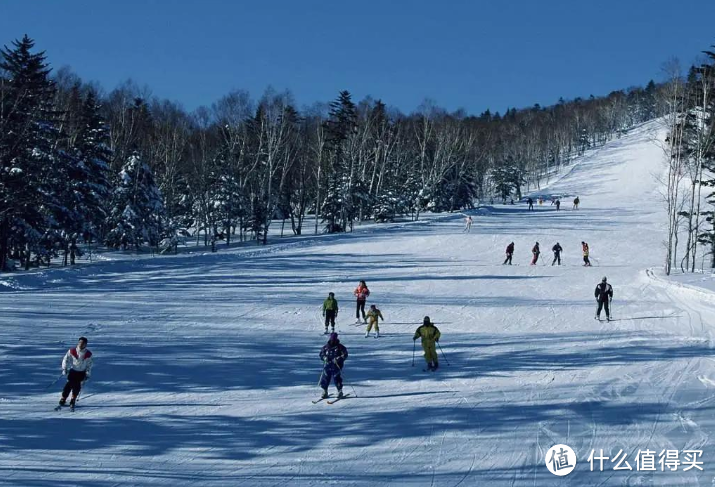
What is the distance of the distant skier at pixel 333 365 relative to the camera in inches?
471

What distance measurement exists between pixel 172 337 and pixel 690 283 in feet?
70.1

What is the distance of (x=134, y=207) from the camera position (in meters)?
40.4

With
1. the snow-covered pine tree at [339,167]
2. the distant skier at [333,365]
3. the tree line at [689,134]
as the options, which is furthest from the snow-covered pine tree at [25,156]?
the tree line at [689,134]

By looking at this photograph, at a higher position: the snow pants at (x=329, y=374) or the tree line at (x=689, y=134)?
the tree line at (x=689, y=134)

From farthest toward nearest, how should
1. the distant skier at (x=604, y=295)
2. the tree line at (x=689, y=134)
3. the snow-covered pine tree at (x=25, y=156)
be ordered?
the tree line at (x=689, y=134), the snow-covered pine tree at (x=25, y=156), the distant skier at (x=604, y=295)

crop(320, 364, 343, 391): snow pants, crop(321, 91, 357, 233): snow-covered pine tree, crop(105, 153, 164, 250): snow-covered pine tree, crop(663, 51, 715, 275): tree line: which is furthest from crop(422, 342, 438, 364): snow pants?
crop(321, 91, 357, 233): snow-covered pine tree

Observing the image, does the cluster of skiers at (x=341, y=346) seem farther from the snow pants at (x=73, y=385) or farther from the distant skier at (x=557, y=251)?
the distant skier at (x=557, y=251)

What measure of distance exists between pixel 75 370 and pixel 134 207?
31.2 meters

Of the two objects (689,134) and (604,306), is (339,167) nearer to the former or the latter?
(689,134)

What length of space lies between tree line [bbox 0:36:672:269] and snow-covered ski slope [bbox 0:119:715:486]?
6335 millimetres

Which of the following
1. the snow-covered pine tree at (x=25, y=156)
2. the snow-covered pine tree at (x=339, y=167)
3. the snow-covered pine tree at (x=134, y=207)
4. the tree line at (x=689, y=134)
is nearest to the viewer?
the snow-covered pine tree at (x=25, y=156)

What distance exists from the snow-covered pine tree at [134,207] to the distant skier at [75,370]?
30.3m

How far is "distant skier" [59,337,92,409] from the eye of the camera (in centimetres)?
1101

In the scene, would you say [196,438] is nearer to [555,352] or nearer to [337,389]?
[337,389]
